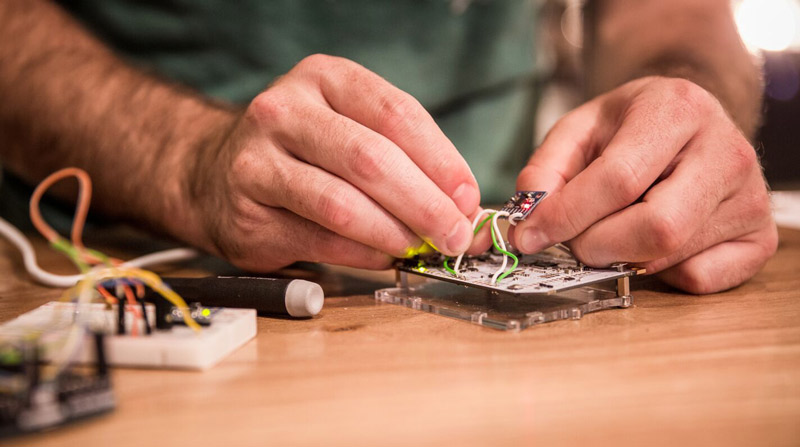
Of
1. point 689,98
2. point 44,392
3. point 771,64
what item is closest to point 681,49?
point 689,98

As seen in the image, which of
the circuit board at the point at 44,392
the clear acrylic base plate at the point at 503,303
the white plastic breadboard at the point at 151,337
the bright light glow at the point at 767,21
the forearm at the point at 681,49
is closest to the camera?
the circuit board at the point at 44,392

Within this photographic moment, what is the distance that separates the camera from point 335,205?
86cm

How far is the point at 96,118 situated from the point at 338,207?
0.80 meters

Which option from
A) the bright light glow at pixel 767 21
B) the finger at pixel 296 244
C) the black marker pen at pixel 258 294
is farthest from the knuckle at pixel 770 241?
the bright light glow at pixel 767 21

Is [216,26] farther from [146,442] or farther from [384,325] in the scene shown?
[146,442]

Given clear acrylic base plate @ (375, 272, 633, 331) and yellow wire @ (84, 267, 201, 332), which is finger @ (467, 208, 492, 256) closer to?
clear acrylic base plate @ (375, 272, 633, 331)

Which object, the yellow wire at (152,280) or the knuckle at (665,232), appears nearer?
the yellow wire at (152,280)

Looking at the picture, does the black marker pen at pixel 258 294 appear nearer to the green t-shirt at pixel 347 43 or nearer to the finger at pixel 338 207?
the finger at pixel 338 207

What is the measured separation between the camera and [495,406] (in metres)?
0.53

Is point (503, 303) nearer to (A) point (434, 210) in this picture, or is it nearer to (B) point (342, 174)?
(A) point (434, 210)

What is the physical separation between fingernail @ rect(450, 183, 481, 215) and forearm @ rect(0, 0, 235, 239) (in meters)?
0.46

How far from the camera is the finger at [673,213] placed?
0.82 m

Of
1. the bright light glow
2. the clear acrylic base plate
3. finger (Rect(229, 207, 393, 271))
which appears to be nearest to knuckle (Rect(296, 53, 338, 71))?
finger (Rect(229, 207, 393, 271))

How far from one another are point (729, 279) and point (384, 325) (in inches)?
20.1
